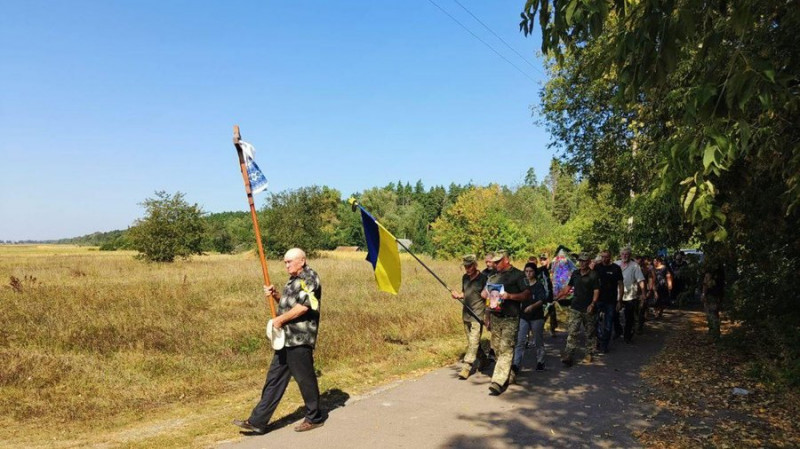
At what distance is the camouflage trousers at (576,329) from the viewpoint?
9.10m

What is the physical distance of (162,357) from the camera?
8961mm

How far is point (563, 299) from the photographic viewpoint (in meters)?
11.5

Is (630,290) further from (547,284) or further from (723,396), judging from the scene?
(723,396)

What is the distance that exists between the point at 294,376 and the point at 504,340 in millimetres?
3278

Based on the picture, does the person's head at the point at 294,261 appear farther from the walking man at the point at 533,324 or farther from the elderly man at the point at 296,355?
the walking man at the point at 533,324

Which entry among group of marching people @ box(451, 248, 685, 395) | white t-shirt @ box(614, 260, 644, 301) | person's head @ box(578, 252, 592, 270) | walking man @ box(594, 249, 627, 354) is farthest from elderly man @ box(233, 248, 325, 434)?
white t-shirt @ box(614, 260, 644, 301)

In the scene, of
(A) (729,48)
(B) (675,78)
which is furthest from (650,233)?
(A) (729,48)

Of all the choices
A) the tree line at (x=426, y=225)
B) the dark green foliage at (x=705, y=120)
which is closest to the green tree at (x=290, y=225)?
the tree line at (x=426, y=225)

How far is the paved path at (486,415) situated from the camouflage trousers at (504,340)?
371mm

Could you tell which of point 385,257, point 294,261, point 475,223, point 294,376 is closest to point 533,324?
point 385,257

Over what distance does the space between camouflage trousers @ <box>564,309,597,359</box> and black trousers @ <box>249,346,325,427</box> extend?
5.05 meters

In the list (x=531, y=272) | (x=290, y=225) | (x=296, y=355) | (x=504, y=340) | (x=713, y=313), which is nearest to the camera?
(x=296, y=355)

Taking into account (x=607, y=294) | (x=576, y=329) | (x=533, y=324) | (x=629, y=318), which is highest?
(x=607, y=294)

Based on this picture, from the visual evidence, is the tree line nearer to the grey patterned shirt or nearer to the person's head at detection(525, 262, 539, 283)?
the person's head at detection(525, 262, 539, 283)
